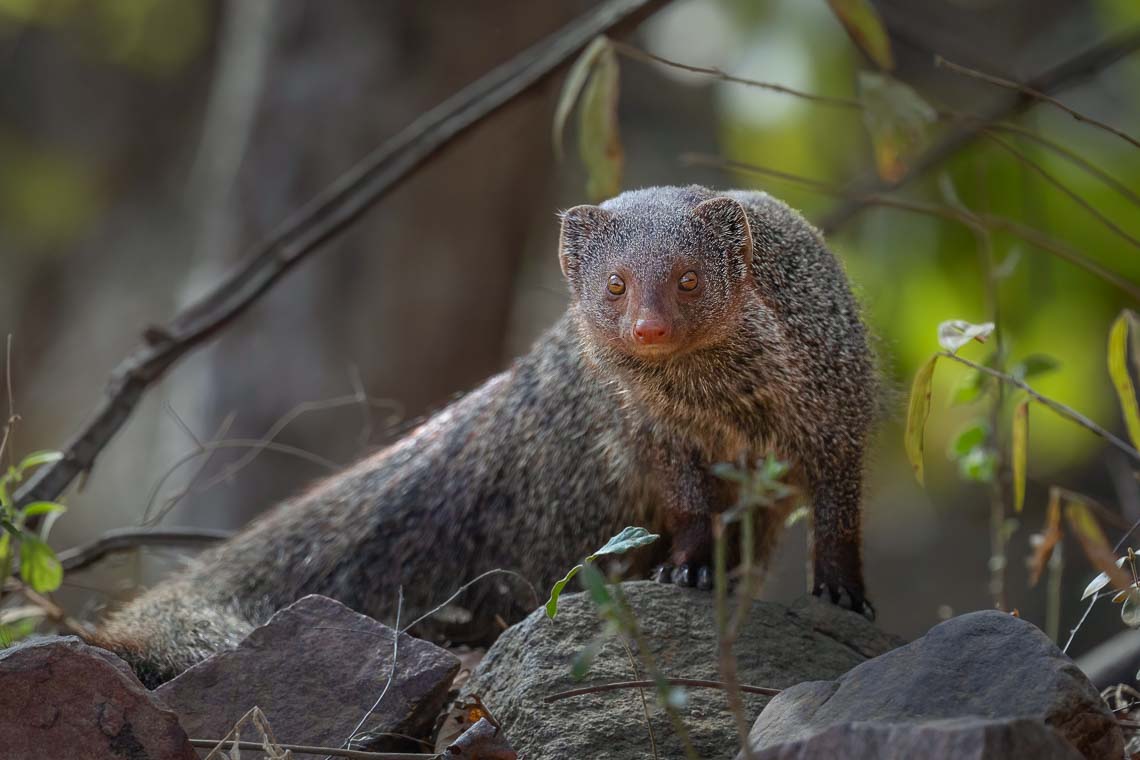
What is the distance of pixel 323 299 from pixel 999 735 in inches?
202

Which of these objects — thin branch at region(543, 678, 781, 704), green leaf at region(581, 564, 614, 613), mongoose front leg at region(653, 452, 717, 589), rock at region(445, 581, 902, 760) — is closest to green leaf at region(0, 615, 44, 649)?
rock at region(445, 581, 902, 760)

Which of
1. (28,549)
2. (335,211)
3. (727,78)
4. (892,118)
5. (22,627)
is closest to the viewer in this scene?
(28,549)

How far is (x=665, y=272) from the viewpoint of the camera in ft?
9.93

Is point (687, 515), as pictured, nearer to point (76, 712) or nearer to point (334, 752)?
point (334, 752)

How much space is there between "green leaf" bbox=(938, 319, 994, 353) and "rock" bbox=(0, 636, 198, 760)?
177 centimetres

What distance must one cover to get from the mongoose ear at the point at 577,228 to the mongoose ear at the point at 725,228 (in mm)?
252

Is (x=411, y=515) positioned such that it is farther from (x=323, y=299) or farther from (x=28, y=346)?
(x=28, y=346)

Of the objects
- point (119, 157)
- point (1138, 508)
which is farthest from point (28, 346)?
point (1138, 508)

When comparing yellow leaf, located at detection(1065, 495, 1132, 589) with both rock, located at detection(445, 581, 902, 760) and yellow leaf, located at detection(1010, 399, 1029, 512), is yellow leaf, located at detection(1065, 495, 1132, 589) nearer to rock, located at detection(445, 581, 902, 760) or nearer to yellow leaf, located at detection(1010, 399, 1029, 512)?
yellow leaf, located at detection(1010, 399, 1029, 512)

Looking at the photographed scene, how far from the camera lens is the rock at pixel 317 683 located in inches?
97.7

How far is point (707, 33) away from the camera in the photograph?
8898mm

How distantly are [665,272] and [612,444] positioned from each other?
60 centimetres

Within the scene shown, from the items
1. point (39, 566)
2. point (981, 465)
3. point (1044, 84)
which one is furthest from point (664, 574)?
point (1044, 84)

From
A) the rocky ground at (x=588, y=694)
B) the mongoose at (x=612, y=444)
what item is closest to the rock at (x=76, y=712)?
the rocky ground at (x=588, y=694)
